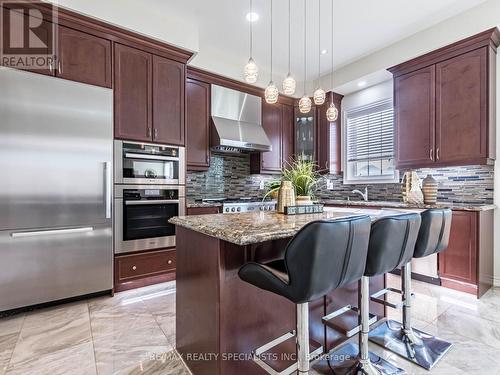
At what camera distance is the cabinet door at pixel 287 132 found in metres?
4.71

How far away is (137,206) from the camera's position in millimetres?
2846

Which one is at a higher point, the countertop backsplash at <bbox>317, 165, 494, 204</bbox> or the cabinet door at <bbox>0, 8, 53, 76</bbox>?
the cabinet door at <bbox>0, 8, 53, 76</bbox>

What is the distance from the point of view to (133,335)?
6.51 feet

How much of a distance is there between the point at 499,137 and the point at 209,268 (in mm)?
3475

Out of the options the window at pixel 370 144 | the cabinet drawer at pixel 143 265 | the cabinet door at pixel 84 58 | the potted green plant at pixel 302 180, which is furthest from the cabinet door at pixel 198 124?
the window at pixel 370 144

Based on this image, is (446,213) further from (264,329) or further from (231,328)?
(231,328)

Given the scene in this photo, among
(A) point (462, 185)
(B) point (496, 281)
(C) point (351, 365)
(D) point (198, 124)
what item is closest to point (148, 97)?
(D) point (198, 124)

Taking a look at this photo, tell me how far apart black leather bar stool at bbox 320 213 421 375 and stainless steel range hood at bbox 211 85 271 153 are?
265 centimetres

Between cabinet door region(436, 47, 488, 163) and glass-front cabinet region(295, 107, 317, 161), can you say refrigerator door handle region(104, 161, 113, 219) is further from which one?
cabinet door region(436, 47, 488, 163)

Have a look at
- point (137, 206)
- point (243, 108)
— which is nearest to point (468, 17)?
point (243, 108)

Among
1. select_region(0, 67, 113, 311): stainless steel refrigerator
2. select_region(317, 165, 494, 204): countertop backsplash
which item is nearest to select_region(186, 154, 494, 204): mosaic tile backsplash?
select_region(317, 165, 494, 204): countertop backsplash

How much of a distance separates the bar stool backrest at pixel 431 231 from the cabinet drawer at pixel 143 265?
2.49 metres

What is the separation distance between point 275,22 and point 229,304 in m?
3.18

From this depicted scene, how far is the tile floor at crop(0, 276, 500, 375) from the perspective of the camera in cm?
164
